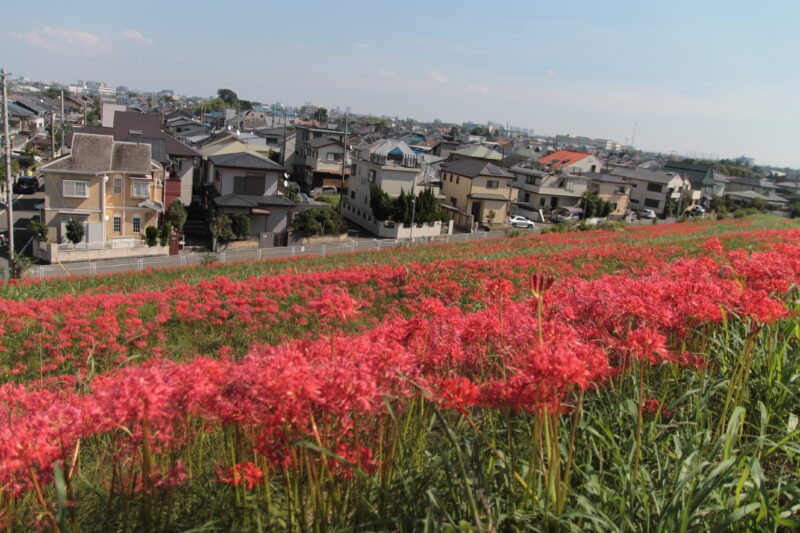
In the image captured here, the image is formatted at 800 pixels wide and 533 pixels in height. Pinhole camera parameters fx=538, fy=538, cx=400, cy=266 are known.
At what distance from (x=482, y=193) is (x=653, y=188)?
32806 mm

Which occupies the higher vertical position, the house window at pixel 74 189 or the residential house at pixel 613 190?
the residential house at pixel 613 190

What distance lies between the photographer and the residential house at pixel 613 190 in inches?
2552

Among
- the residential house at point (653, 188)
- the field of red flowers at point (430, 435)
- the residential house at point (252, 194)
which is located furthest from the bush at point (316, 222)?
the residential house at point (653, 188)

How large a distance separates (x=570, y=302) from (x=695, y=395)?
140 cm

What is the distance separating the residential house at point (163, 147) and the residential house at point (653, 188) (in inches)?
2156

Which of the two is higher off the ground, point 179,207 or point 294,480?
point 294,480

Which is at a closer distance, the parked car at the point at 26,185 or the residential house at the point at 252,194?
the residential house at the point at 252,194

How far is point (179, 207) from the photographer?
36.5 m

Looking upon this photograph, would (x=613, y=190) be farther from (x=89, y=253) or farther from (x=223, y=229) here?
(x=89, y=253)

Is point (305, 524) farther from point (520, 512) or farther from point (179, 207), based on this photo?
point (179, 207)

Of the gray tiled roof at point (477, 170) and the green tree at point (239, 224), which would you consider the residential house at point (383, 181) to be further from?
the green tree at point (239, 224)

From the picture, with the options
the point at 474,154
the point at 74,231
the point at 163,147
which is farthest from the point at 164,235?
the point at 474,154

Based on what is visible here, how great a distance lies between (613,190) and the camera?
66.0 m

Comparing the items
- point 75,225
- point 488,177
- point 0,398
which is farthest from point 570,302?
point 488,177
